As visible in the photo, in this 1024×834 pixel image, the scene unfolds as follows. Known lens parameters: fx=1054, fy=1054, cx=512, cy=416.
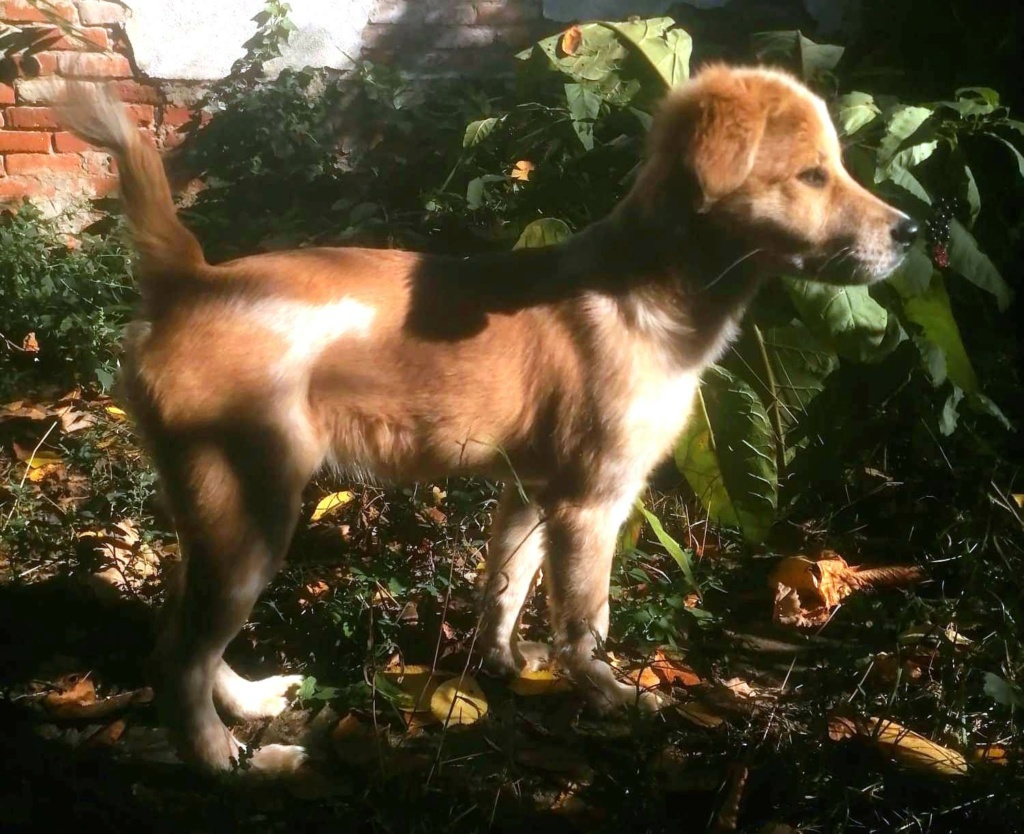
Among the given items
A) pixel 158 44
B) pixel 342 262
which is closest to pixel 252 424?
pixel 342 262

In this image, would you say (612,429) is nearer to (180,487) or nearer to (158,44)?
(180,487)

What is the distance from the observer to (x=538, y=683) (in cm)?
307

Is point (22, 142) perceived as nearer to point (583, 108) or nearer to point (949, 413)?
point (583, 108)

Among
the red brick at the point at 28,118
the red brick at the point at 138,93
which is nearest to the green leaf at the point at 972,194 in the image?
the red brick at the point at 138,93

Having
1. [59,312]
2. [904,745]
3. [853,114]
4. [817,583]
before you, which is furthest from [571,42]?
[904,745]

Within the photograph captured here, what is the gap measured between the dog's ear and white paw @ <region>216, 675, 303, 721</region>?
1.70 meters

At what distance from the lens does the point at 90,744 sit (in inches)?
105

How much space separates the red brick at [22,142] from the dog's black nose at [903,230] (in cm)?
442

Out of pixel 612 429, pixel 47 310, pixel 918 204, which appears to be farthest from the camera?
pixel 47 310

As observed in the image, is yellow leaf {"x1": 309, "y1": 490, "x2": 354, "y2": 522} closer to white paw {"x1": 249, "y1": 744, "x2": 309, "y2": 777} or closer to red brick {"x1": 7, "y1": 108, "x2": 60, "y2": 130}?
white paw {"x1": 249, "y1": 744, "x2": 309, "y2": 777}

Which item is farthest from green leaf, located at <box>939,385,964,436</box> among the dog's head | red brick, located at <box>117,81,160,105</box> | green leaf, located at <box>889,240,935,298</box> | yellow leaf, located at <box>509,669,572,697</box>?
red brick, located at <box>117,81,160,105</box>

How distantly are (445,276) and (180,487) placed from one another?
90 cm

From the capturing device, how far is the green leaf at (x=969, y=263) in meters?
3.28

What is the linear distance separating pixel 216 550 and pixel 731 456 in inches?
64.3
